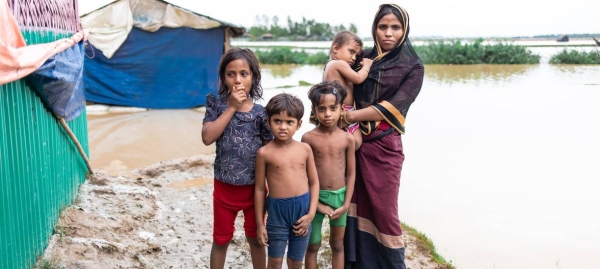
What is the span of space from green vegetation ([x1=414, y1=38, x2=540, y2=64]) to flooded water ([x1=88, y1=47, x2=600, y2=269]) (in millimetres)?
16084

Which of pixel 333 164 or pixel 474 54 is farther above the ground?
pixel 333 164

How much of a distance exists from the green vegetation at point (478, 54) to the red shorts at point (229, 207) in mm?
27784

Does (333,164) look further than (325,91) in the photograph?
Yes

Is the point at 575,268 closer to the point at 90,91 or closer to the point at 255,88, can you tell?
the point at 255,88

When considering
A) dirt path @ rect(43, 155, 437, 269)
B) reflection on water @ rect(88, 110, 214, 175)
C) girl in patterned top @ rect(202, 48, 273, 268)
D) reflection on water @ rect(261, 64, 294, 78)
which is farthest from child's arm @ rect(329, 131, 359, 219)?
reflection on water @ rect(261, 64, 294, 78)

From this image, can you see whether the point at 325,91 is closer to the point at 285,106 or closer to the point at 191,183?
the point at 285,106

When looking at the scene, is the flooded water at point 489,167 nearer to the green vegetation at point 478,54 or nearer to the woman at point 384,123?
the woman at point 384,123

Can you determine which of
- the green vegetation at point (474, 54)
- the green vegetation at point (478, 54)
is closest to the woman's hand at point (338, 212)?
the green vegetation at point (478, 54)

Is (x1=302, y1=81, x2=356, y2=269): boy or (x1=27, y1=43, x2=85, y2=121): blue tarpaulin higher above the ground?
(x1=27, y1=43, x2=85, y2=121): blue tarpaulin

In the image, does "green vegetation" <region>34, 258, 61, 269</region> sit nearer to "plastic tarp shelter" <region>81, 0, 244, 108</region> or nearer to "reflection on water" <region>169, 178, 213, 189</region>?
"reflection on water" <region>169, 178, 213, 189</region>

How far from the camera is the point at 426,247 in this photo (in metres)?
3.68

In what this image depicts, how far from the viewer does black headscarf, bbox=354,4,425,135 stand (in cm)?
265

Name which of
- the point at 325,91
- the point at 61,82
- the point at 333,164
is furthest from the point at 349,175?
the point at 61,82

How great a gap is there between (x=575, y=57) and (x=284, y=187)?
27.5 m
